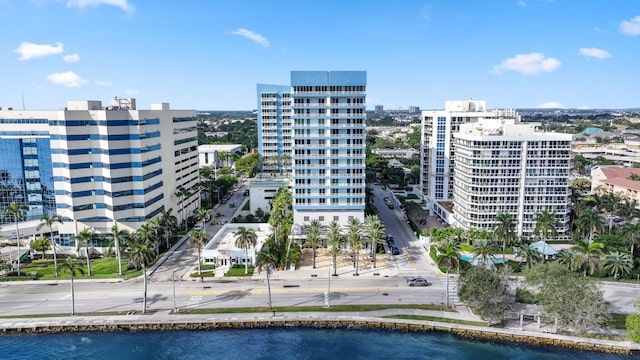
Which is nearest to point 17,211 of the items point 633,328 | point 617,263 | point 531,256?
point 531,256

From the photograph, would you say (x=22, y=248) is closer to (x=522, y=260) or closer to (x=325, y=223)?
(x=325, y=223)

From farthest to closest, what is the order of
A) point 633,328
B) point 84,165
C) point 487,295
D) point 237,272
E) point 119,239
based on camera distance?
point 84,165, point 119,239, point 237,272, point 487,295, point 633,328

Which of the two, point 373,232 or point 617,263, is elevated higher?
point 373,232

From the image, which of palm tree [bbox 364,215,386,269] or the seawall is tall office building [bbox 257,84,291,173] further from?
the seawall

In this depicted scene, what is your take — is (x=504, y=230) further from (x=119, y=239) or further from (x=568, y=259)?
(x=119, y=239)

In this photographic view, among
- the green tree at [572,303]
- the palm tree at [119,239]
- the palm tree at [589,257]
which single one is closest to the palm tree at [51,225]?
the palm tree at [119,239]

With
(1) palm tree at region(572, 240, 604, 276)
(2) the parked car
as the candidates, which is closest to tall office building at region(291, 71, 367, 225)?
(2) the parked car

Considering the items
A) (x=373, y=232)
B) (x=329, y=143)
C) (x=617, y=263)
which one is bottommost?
(x=617, y=263)
